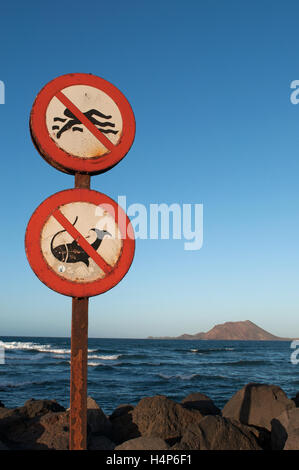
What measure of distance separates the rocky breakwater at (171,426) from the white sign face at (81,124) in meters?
3.51

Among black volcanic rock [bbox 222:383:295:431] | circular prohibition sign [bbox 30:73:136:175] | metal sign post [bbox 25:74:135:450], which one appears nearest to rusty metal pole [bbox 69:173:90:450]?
metal sign post [bbox 25:74:135:450]

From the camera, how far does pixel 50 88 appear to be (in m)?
3.34

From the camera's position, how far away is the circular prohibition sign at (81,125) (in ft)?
10.7

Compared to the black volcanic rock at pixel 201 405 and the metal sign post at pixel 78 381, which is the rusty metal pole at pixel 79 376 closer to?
the metal sign post at pixel 78 381

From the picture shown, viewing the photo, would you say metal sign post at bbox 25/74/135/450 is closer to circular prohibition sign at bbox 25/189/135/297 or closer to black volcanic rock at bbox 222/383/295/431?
circular prohibition sign at bbox 25/189/135/297

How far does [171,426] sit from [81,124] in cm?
554

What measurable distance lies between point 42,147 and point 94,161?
0.43 meters

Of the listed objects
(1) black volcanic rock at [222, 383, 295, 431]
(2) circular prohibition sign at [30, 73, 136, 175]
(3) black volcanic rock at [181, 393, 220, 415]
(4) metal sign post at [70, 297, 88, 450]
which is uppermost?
(2) circular prohibition sign at [30, 73, 136, 175]

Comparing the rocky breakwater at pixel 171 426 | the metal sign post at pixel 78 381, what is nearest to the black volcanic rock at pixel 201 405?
the rocky breakwater at pixel 171 426

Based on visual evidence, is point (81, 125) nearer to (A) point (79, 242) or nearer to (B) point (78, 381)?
(A) point (79, 242)

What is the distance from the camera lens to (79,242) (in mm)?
3051

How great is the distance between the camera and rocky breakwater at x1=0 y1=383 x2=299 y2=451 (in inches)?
210

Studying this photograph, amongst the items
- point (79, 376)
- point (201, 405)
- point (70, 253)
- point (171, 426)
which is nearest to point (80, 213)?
point (70, 253)
